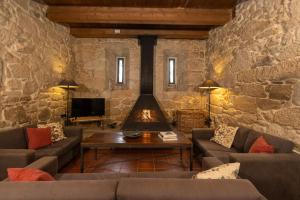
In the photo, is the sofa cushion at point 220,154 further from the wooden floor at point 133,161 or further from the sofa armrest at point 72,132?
the sofa armrest at point 72,132

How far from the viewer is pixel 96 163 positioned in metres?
3.67

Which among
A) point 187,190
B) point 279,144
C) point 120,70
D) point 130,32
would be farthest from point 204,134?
point 120,70

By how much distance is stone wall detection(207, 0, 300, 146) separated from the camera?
2.60 metres

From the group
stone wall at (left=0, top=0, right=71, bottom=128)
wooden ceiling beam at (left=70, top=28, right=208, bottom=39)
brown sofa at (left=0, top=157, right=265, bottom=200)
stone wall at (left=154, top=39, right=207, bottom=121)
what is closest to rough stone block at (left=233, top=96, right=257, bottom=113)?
stone wall at (left=154, top=39, right=207, bottom=121)

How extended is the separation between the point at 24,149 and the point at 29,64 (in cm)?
178

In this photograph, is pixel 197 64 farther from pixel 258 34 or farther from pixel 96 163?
pixel 96 163

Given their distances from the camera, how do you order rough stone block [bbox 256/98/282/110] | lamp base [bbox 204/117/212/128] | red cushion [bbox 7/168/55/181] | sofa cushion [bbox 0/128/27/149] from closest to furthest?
1. red cushion [bbox 7/168/55/181]
2. sofa cushion [bbox 0/128/27/149]
3. rough stone block [bbox 256/98/282/110]
4. lamp base [bbox 204/117/212/128]

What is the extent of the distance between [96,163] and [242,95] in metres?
3.04

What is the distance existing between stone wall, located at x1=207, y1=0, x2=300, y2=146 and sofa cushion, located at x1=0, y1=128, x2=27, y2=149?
3783 millimetres

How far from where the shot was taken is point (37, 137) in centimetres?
312

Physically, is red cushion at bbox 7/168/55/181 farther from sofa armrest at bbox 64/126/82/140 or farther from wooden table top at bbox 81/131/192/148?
sofa armrest at bbox 64/126/82/140

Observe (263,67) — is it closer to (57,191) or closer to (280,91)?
(280,91)

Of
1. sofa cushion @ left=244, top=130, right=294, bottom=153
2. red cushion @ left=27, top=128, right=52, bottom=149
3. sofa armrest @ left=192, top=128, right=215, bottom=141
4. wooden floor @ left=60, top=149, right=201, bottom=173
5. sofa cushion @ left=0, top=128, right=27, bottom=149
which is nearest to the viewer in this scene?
sofa cushion @ left=244, top=130, right=294, bottom=153

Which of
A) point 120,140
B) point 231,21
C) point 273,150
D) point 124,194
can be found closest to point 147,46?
Result: point 231,21
